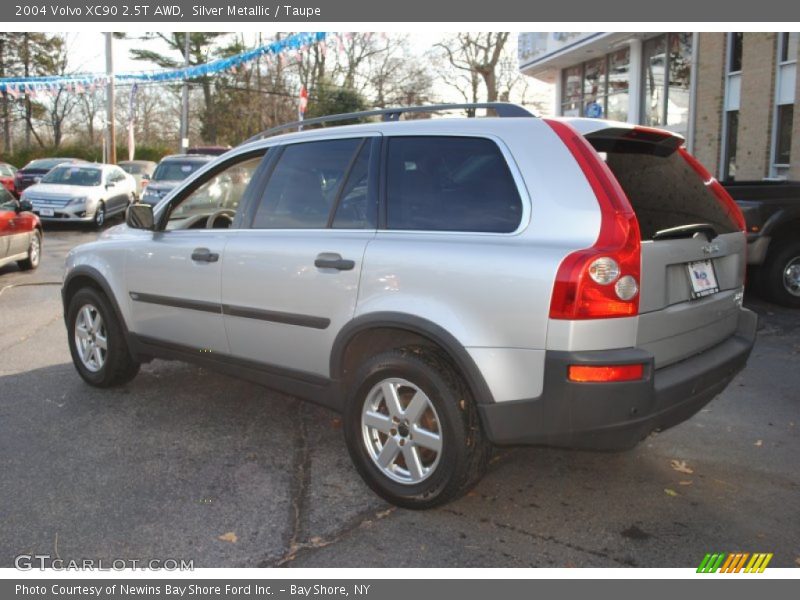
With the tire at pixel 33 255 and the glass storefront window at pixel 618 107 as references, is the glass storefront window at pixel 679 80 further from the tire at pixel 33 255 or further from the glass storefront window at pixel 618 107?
the tire at pixel 33 255

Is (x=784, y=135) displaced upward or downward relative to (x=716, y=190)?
upward

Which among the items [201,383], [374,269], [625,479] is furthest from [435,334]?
[201,383]

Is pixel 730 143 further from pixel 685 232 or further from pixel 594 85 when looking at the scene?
pixel 685 232

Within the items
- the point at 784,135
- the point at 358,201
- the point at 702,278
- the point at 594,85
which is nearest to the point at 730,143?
the point at 784,135

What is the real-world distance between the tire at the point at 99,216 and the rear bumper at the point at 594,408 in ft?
54.7

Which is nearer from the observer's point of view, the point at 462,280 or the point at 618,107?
the point at 462,280

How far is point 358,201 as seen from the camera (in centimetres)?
379

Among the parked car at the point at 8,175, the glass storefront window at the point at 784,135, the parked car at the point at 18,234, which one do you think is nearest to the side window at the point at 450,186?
the parked car at the point at 18,234

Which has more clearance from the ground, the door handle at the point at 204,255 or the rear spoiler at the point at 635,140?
the rear spoiler at the point at 635,140

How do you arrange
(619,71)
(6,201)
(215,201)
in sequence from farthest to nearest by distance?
(619,71), (6,201), (215,201)

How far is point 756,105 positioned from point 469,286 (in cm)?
1554

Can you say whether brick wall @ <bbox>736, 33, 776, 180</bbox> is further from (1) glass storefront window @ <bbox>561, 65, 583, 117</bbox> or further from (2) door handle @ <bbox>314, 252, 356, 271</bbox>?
(2) door handle @ <bbox>314, 252, 356, 271</bbox>

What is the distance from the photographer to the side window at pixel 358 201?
3713 mm

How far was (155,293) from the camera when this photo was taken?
480cm
